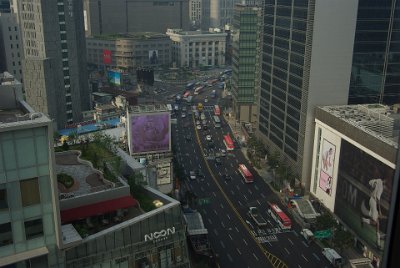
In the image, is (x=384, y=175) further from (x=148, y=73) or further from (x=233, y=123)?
(x=148, y=73)

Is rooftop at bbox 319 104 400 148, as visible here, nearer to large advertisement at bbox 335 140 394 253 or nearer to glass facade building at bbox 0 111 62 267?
large advertisement at bbox 335 140 394 253

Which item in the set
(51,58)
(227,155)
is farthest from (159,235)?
(51,58)

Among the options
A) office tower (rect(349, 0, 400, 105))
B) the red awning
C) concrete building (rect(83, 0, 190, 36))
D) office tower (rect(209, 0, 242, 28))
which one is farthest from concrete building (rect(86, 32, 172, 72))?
the red awning

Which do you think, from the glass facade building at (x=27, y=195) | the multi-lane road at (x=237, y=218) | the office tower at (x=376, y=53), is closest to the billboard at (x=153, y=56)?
the multi-lane road at (x=237, y=218)

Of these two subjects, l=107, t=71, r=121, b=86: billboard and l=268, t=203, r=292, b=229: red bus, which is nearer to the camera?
l=268, t=203, r=292, b=229: red bus

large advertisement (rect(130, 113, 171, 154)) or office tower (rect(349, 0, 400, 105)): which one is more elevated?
office tower (rect(349, 0, 400, 105))

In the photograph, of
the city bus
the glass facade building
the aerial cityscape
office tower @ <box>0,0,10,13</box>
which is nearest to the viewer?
the glass facade building

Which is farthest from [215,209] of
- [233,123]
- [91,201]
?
[233,123]
